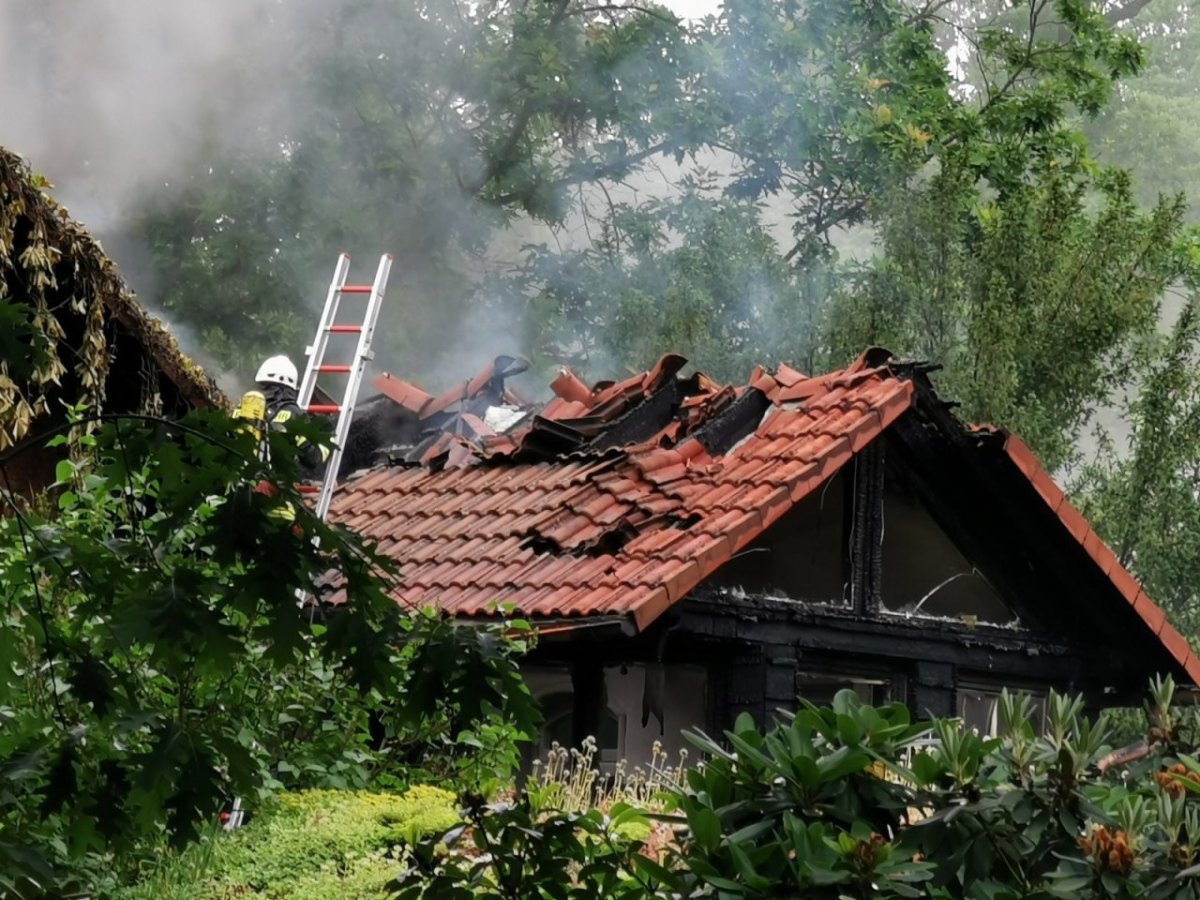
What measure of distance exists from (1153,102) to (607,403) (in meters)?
39.3

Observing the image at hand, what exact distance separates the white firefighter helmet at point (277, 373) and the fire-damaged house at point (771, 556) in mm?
1443

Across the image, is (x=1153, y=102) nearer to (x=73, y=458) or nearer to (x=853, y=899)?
(x=73, y=458)

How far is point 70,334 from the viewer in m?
11.3

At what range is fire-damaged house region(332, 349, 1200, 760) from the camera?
11.6 meters

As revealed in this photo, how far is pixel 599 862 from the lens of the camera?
4215 millimetres

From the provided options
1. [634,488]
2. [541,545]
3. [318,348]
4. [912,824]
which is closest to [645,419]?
[634,488]

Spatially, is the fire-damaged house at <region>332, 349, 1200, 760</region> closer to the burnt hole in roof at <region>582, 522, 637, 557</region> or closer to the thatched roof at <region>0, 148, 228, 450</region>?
the burnt hole in roof at <region>582, 522, 637, 557</region>

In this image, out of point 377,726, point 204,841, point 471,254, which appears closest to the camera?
point 204,841

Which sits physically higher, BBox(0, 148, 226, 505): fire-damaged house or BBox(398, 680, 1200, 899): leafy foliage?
BBox(0, 148, 226, 505): fire-damaged house

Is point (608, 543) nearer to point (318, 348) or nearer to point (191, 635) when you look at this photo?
point (318, 348)

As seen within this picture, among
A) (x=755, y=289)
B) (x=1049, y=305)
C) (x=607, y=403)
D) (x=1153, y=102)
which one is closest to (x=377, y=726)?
(x=607, y=403)

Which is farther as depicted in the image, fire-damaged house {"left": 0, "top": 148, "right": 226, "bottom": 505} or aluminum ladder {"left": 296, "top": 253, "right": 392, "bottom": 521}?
aluminum ladder {"left": 296, "top": 253, "right": 392, "bottom": 521}

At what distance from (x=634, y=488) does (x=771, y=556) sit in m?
0.99

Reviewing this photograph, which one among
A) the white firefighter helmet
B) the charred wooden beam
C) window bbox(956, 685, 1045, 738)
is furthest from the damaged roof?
the white firefighter helmet
